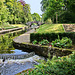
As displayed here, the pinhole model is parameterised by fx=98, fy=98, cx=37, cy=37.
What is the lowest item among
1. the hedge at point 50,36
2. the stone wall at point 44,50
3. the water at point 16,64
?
the water at point 16,64

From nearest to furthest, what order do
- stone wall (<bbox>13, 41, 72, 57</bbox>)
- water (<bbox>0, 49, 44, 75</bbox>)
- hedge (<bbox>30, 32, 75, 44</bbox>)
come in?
water (<bbox>0, 49, 44, 75</bbox>) → stone wall (<bbox>13, 41, 72, 57</bbox>) → hedge (<bbox>30, 32, 75, 44</bbox>)

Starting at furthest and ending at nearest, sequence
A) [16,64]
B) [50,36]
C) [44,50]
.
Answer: [50,36] < [44,50] < [16,64]

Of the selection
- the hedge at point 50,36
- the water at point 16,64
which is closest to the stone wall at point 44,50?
the water at point 16,64

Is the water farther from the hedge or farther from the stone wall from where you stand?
the hedge

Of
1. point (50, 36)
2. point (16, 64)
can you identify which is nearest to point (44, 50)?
point (50, 36)

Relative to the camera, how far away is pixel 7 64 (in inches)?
307

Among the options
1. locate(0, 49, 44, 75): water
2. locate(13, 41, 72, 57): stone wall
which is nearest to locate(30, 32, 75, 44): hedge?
locate(13, 41, 72, 57): stone wall

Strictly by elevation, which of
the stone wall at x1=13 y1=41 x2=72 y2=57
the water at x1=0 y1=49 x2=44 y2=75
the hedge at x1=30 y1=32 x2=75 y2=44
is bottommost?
the water at x1=0 y1=49 x2=44 y2=75

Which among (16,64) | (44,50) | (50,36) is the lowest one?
(16,64)

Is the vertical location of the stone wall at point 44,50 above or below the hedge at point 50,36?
below

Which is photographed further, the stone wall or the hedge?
the hedge

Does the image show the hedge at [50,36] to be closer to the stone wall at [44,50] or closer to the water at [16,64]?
the stone wall at [44,50]

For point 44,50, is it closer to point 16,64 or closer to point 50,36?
point 50,36

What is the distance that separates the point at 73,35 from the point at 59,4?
19.9m
